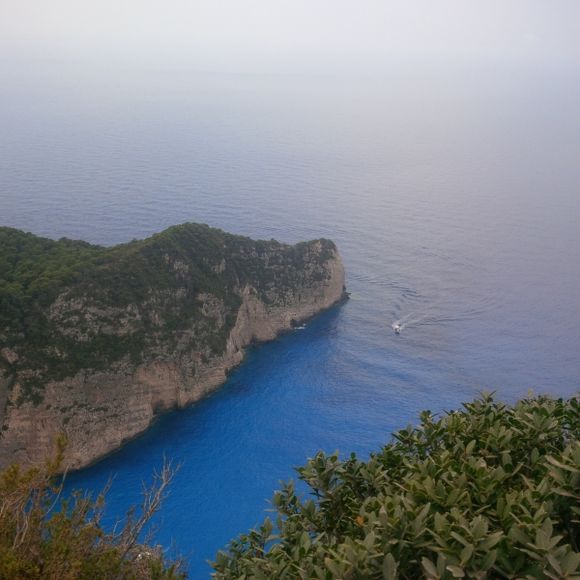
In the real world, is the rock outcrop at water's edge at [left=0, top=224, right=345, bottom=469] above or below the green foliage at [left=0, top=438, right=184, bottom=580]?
below

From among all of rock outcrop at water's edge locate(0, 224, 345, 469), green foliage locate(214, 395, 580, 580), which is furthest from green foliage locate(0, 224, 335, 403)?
green foliage locate(214, 395, 580, 580)

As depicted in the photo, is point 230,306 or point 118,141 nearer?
point 230,306

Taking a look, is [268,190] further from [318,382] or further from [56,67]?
[56,67]

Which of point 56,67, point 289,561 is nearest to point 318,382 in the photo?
point 289,561

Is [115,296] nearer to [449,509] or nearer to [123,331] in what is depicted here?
[123,331]

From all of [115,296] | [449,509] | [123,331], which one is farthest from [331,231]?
[449,509]

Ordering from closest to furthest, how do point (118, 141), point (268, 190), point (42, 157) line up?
point (268, 190)
point (42, 157)
point (118, 141)

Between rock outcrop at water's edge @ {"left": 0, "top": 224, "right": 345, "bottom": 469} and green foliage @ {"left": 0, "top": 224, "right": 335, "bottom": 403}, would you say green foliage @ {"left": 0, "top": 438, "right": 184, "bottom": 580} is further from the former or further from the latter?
green foliage @ {"left": 0, "top": 224, "right": 335, "bottom": 403}

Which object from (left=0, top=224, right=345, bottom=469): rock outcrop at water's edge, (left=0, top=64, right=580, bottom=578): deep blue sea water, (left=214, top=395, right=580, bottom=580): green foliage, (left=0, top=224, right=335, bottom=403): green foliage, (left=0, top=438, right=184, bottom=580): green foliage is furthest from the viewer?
(left=0, top=64, right=580, bottom=578): deep blue sea water
